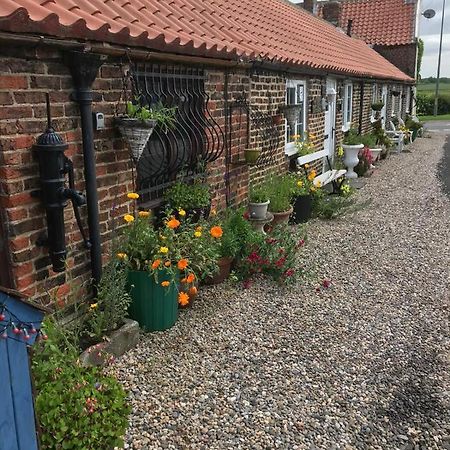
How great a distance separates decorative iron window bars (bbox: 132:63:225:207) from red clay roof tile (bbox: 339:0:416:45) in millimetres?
23303

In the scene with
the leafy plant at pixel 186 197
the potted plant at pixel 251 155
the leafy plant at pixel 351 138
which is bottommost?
the leafy plant at pixel 351 138

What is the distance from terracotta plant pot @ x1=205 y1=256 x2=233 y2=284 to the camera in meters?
5.07

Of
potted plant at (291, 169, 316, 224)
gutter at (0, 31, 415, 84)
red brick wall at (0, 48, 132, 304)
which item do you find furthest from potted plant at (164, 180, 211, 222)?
potted plant at (291, 169, 316, 224)

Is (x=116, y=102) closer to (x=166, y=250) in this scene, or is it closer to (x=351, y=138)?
(x=166, y=250)

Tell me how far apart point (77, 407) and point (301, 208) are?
5.84 meters

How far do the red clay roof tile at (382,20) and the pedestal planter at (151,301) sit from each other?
83.4 ft

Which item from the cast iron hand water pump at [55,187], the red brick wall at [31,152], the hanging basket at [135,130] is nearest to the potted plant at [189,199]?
the hanging basket at [135,130]

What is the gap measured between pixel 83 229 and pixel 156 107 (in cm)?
152

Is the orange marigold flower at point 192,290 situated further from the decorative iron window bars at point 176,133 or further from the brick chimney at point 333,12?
the brick chimney at point 333,12

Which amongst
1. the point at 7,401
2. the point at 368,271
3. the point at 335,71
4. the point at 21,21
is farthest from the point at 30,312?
the point at 335,71

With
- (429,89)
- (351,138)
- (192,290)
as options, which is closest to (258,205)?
(192,290)

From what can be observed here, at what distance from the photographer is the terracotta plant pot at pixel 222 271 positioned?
507 cm

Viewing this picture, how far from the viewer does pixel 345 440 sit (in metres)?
2.97

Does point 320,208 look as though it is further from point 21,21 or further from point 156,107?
point 21,21
